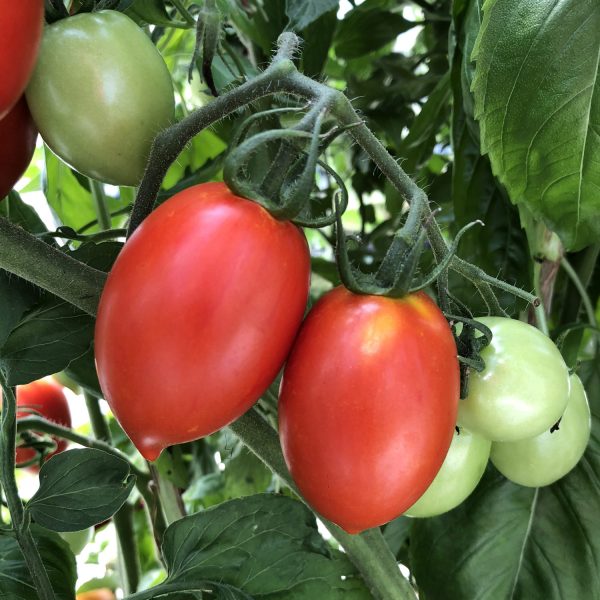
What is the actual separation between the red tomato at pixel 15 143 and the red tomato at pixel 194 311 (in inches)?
4.3

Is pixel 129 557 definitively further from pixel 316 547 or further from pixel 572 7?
pixel 572 7

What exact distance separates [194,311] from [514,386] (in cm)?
18

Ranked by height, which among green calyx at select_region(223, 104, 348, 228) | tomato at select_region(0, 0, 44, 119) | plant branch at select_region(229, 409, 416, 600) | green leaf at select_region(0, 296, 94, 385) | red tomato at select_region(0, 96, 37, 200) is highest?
tomato at select_region(0, 0, 44, 119)

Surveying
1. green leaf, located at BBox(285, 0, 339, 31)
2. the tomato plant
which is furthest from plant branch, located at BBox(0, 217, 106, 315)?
green leaf, located at BBox(285, 0, 339, 31)

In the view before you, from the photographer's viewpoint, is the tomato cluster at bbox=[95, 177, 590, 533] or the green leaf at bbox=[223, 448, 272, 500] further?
the green leaf at bbox=[223, 448, 272, 500]

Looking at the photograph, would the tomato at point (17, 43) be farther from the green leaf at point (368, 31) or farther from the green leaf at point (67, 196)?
the green leaf at point (368, 31)

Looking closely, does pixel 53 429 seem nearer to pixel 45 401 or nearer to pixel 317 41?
pixel 45 401

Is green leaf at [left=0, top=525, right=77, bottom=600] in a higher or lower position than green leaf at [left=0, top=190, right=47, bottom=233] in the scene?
lower

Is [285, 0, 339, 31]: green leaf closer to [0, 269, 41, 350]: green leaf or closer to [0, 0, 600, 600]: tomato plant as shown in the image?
[0, 0, 600, 600]: tomato plant

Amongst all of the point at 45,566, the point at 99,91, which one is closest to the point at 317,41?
the point at 99,91

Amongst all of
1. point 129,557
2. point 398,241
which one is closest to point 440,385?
point 398,241

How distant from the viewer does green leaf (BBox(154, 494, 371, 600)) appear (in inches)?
17.9

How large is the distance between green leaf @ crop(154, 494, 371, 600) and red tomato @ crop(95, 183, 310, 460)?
171 mm

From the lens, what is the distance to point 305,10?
0.53 metres
